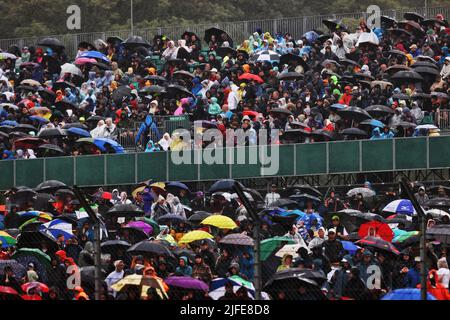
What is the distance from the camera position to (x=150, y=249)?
868 inches

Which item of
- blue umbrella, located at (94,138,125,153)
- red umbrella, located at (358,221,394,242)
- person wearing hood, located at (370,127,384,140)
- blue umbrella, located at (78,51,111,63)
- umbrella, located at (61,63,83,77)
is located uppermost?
blue umbrella, located at (78,51,111,63)

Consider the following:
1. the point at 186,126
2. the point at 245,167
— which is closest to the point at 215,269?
the point at 245,167

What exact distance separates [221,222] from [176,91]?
1349cm

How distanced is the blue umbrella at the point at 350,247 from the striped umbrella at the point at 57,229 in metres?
5.13

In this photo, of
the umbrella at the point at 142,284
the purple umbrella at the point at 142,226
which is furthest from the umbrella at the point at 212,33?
the umbrella at the point at 142,284

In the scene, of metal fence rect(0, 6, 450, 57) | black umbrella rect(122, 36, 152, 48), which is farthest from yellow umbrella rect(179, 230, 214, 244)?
metal fence rect(0, 6, 450, 57)

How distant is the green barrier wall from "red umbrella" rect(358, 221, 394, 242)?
1013cm

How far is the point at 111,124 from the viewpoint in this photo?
3775cm

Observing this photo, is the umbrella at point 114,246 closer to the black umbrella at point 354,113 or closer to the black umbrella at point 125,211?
the black umbrella at point 125,211

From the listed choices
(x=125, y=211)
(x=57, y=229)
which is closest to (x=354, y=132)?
(x=125, y=211)

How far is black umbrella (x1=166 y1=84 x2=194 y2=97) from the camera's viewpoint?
128 ft

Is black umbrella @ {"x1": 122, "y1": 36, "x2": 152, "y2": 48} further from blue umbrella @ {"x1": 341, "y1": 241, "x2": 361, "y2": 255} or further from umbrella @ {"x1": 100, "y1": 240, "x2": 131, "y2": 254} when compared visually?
blue umbrella @ {"x1": 341, "y1": 241, "x2": 361, "y2": 255}
